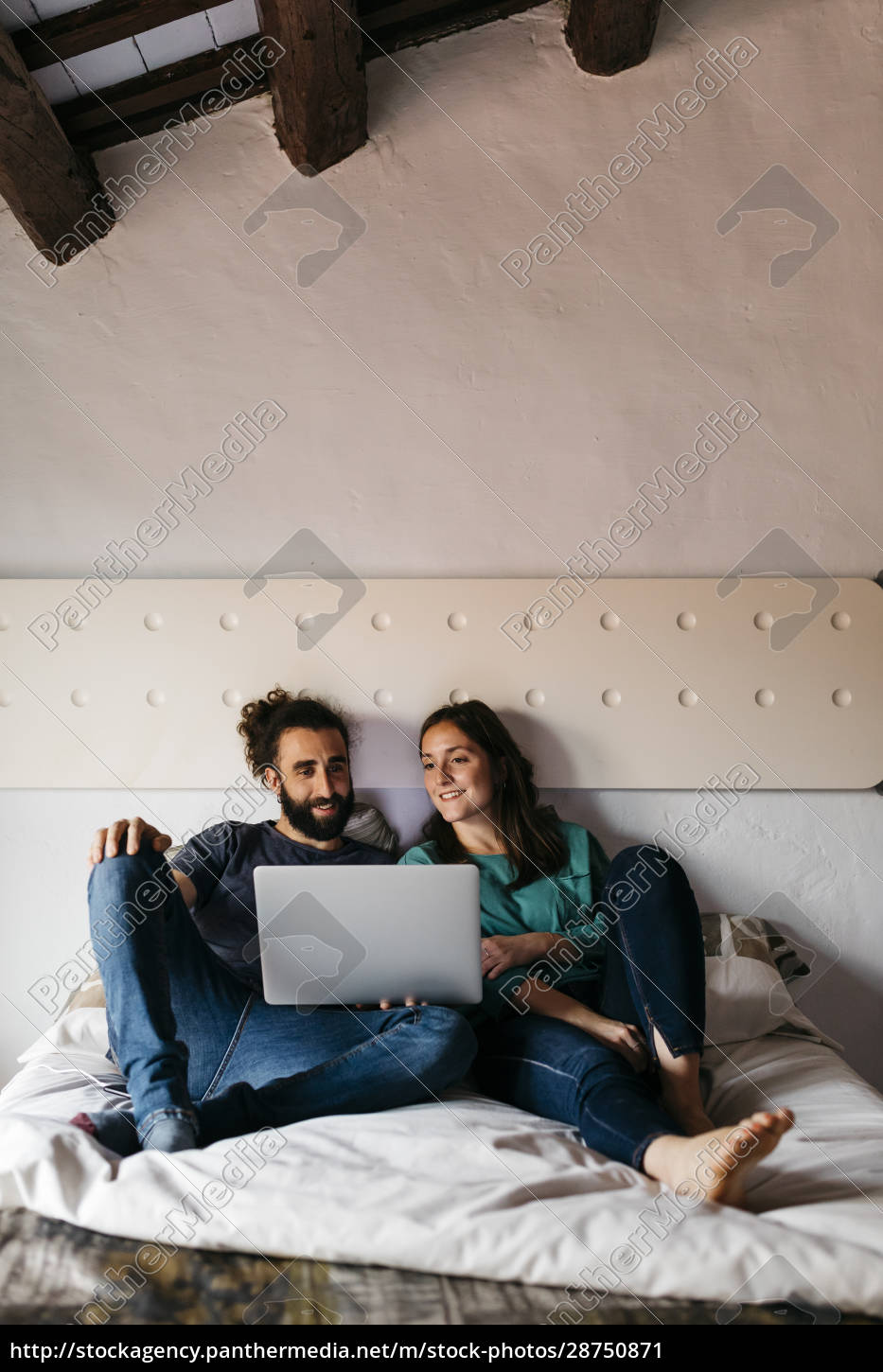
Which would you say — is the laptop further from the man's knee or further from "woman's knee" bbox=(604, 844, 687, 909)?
"woman's knee" bbox=(604, 844, 687, 909)

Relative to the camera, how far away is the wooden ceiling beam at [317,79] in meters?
1.88

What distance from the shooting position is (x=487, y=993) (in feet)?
5.44

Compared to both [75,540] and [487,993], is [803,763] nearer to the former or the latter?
[487,993]

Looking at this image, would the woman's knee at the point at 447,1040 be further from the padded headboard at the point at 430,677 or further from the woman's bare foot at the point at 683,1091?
the padded headboard at the point at 430,677

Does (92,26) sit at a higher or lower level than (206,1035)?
higher

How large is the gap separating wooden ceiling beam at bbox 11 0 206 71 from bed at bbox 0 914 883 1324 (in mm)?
1811

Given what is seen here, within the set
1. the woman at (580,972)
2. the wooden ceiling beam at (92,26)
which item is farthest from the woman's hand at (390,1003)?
the wooden ceiling beam at (92,26)

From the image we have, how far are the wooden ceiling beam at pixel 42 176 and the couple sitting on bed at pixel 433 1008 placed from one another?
1179 mm

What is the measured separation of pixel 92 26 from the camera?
1872 millimetres

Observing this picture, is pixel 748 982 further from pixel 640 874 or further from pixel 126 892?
pixel 126 892

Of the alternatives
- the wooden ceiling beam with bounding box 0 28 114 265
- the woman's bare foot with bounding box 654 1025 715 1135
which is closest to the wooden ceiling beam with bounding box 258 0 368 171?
the wooden ceiling beam with bounding box 0 28 114 265

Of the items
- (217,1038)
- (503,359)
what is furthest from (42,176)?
(217,1038)

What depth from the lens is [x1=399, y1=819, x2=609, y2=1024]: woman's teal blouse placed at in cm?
172

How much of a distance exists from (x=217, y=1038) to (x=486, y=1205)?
595 millimetres
